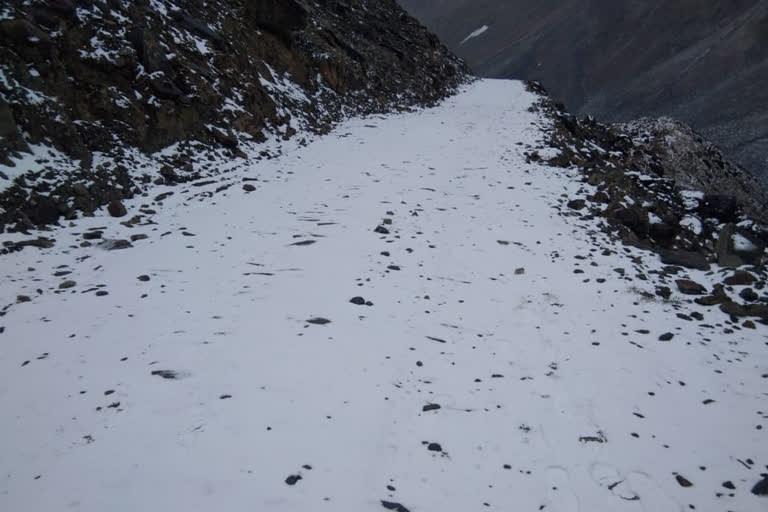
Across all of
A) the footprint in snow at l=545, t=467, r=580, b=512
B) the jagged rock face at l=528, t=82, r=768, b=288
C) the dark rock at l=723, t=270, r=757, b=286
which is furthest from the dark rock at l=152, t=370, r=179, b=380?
the dark rock at l=723, t=270, r=757, b=286

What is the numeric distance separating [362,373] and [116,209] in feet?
16.5

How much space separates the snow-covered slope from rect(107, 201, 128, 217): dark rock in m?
0.29

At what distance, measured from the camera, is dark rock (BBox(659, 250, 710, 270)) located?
6754 millimetres

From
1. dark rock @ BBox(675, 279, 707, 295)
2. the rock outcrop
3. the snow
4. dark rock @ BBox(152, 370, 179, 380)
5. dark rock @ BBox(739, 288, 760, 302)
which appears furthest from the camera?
the snow

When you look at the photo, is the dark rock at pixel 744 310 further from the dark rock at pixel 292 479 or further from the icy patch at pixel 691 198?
the icy patch at pixel 691 198

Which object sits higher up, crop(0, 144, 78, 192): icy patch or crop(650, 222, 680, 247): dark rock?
crop(650, 222, 680, 247): dark rock

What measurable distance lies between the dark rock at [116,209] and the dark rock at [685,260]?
8325 millimetres

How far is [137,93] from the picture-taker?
27.9 ft

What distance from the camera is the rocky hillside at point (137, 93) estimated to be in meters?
6.61

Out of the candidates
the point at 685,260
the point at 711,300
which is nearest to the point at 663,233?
the point at 685,260

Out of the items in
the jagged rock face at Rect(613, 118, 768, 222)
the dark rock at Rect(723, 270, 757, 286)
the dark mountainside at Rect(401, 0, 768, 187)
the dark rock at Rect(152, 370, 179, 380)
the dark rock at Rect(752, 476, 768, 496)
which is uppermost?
the dark mountainside at Rect(401, 0, 768, 187)

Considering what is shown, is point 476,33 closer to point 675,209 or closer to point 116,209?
point 675,209

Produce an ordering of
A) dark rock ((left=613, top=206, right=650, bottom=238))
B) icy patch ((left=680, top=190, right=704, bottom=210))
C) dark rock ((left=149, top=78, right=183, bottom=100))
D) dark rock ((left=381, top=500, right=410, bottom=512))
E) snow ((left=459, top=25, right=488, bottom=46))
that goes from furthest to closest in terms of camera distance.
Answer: snow ((left=459, top=25, right=488, bottom=46))
icy patch ((left=680, top=190, right=704, bottom=210))
dark rock ((left=149, top=78, right=183, bottom=100))
dark rock ((left=613, top=206, right=650, bottom=238))
dark rock ((left=381, top=500, right=410, bottom=512))

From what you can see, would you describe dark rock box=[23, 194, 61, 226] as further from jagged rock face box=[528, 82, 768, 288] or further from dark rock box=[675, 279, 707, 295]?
dark rock box=[675, 279, 707, 295]
